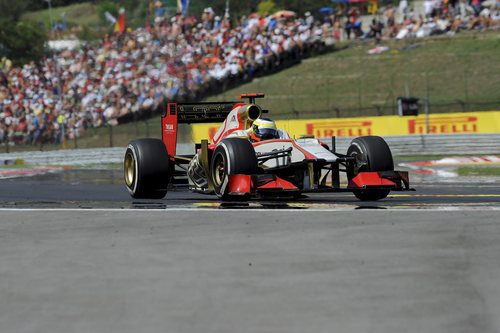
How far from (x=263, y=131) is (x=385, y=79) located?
25.1 m

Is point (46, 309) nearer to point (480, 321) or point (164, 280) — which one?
point (164, 280)

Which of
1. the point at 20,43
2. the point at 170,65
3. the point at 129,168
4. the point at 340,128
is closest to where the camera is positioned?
the point at 129,168

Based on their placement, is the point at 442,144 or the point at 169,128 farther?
the point at 442,144

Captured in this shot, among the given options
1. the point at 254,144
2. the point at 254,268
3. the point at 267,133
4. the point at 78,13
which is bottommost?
the point at 254,268

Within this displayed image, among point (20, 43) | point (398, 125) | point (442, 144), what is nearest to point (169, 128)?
point (442, 144)

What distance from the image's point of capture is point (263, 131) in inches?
541

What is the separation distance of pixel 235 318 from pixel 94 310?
98cm

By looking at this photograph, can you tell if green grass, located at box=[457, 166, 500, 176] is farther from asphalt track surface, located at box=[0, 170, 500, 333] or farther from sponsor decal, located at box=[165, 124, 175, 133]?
sponsor decal, located at box=[165, 124, 175, 133]

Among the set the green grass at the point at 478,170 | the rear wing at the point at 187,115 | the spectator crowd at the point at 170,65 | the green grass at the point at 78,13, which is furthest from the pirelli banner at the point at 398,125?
the green grass at the point at 78,13

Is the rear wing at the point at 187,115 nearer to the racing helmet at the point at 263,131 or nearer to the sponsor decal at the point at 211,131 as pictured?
the racing helmet at the point at 263,131

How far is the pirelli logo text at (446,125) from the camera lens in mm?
29750

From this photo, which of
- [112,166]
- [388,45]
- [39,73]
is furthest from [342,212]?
[39,73]

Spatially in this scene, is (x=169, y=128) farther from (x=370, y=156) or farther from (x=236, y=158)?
(x=370, y=156)

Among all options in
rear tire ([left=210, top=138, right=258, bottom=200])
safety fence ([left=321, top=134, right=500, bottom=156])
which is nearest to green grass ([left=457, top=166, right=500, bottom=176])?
safety fence ([left=321, top=134, right=500, bottom=156])
